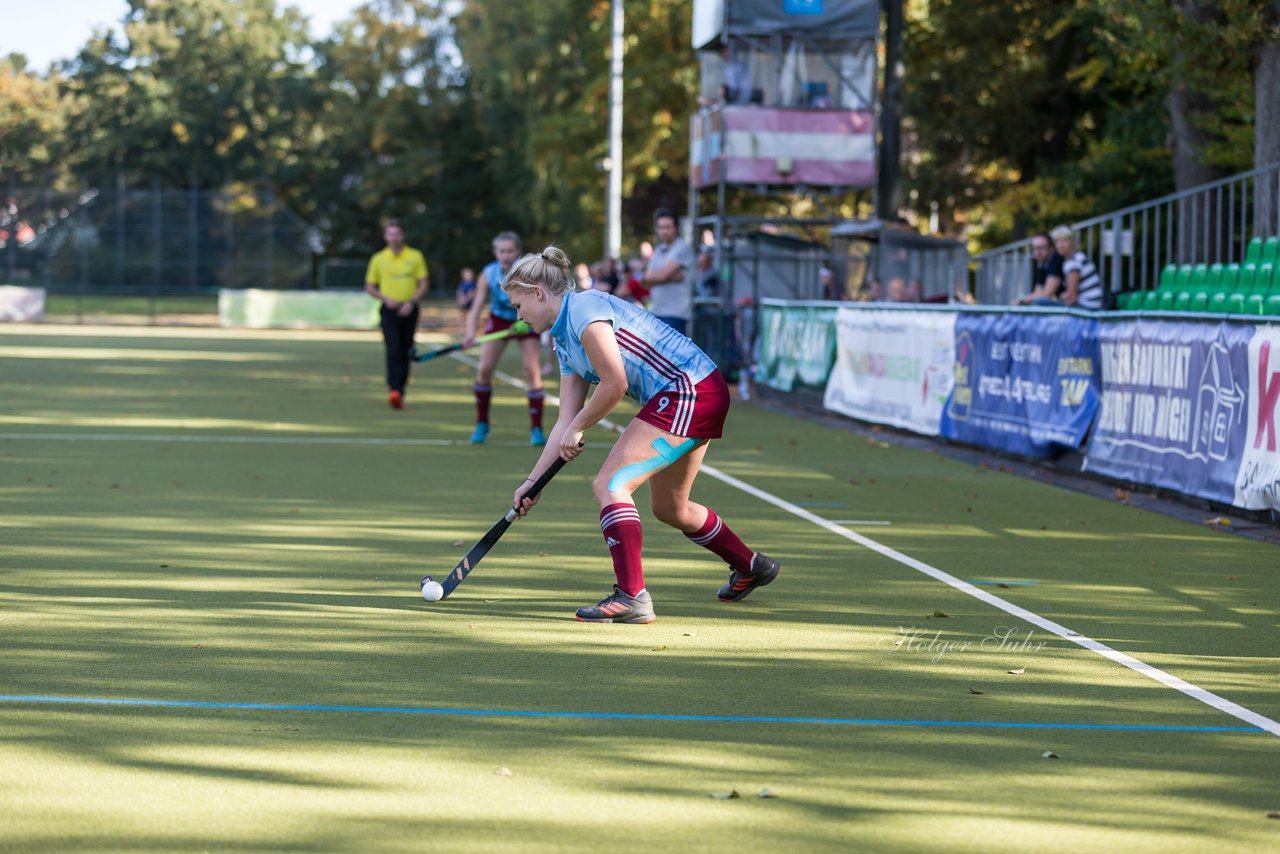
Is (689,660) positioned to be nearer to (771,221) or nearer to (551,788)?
(551,788)

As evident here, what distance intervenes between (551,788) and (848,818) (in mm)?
831

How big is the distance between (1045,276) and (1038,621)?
1153cm

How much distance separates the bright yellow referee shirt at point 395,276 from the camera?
19875 millimetres

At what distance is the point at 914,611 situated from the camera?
27.2 feet

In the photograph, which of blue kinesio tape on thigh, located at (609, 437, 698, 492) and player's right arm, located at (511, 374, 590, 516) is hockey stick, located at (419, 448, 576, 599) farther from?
blue kinesio tape on thigh, located at (609, 437, 698, 492)

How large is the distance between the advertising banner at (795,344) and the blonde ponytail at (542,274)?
14101 millimetres

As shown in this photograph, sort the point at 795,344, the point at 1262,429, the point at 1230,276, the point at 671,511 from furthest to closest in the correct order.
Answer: the point at 795,344 < the point at 1230,276 < the point at 1262,429 < the point at 671,511

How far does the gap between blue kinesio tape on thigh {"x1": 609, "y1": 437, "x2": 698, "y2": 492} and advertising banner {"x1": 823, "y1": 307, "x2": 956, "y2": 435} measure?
9775 millimetres

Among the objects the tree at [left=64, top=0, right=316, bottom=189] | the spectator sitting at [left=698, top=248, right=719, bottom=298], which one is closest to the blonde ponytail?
the spectator sitting at [left=698, top=248, right=719, bottom=298]

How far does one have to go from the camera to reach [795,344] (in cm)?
2348

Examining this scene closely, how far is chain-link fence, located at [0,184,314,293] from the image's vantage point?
58969 millimetres

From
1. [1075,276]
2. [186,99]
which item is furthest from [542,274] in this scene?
[186,99]

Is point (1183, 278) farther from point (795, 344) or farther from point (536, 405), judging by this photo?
point (795, 344)

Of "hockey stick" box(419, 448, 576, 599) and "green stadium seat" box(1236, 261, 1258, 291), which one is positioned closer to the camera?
"hockey stick" box(419, 448, 576, 599)
